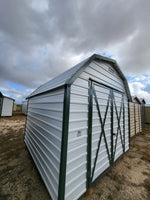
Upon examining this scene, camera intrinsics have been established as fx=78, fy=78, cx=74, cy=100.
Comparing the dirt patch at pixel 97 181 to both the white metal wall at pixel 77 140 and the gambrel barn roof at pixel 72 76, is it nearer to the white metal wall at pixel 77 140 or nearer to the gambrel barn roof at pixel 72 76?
the white metal wall at pixel 77 140

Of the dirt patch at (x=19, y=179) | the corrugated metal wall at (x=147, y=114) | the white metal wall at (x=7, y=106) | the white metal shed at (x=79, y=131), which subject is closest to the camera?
the white metal shed at (x=79, y=131)

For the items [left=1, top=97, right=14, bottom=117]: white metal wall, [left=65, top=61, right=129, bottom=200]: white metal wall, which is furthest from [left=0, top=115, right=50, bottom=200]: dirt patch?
[left=1, top=97, right=14, bottom=117]: white metal wall

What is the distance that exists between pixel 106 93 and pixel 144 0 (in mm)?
3737

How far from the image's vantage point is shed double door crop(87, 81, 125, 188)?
85.4 inches

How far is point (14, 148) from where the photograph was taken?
13.6ft

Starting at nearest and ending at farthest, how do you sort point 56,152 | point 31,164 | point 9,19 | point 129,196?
point 56,152 < point 129,196 < point 31,164 < point 9,19

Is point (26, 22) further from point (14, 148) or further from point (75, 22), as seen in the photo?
point (14, 148)

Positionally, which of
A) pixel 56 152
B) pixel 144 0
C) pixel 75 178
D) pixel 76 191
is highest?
pixel 144 0

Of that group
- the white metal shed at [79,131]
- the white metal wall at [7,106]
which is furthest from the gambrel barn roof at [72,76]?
the white metal wall at [7,106]

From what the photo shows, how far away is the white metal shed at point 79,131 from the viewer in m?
1.64

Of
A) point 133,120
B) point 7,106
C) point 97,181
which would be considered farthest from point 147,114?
point 7,106

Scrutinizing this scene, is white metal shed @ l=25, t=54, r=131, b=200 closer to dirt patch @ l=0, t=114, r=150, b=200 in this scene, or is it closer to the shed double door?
the shed double door

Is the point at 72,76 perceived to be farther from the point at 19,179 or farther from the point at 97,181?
the point at 19,179

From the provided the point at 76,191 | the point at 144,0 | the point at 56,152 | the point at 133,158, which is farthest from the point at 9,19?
the point at 133,158
